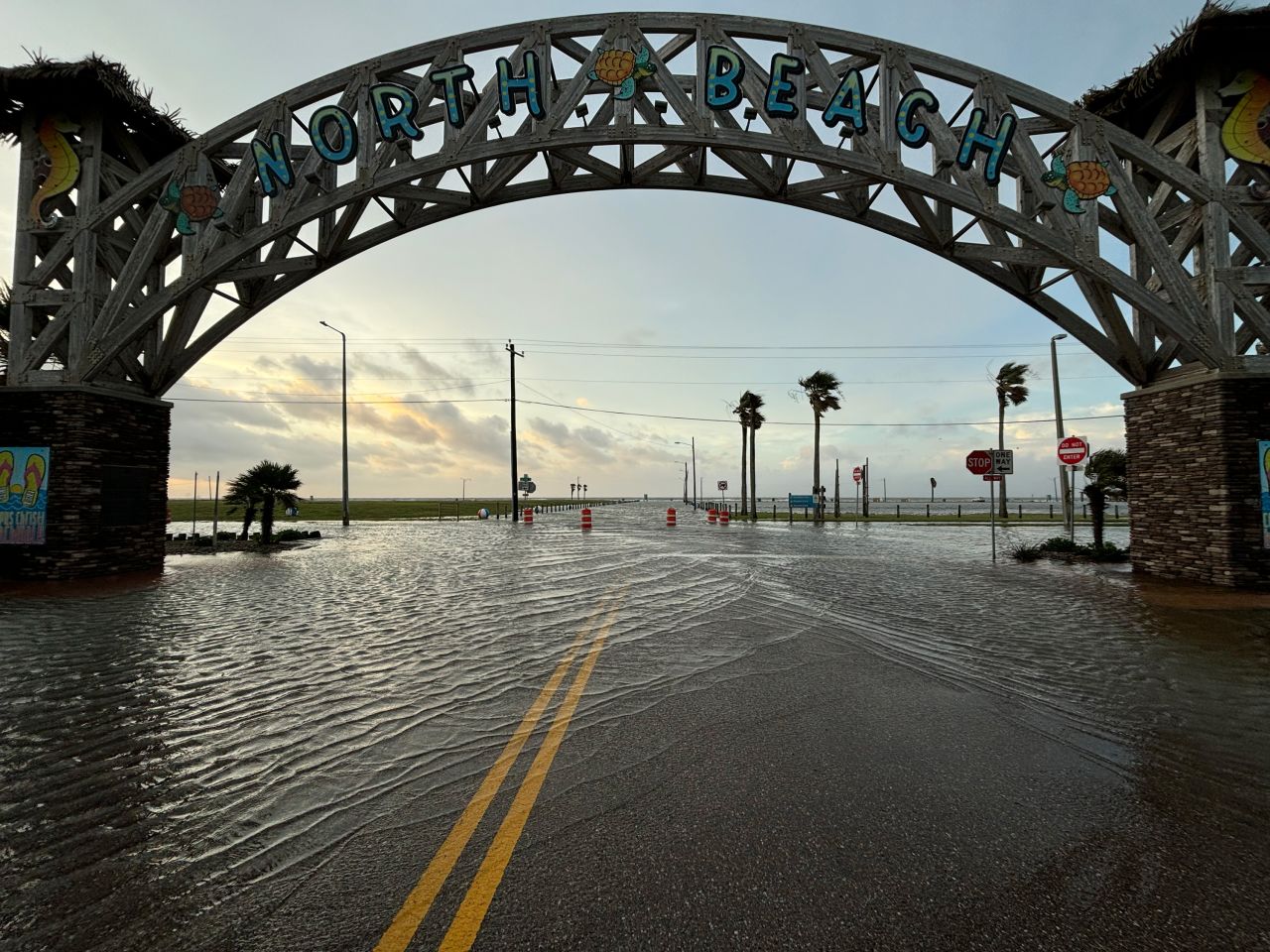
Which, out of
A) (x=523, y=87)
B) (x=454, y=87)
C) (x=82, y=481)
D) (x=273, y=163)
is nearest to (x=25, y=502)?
(x=82, y=481)

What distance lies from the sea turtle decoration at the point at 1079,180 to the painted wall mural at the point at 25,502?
24.4 m

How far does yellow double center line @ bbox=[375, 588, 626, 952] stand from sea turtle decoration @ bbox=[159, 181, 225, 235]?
16113 mm

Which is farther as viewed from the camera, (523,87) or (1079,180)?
(523,87)

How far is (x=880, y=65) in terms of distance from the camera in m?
14.5

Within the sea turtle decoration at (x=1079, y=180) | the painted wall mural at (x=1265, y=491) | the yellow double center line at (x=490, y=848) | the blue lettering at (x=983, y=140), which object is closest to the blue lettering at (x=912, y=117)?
the blue lettering at (x=983, y=140)

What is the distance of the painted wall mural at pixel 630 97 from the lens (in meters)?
14.1

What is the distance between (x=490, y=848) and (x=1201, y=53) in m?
20.2

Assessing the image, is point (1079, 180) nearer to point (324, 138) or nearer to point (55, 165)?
point (324, 138)

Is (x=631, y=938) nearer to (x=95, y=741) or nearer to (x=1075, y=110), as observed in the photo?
(x=95, y=741)

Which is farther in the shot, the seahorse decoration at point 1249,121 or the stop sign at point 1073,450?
the stop sign at point 1073,450

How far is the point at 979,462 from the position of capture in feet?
63.2

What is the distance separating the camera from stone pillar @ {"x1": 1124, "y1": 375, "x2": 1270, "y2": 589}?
39.9 feet

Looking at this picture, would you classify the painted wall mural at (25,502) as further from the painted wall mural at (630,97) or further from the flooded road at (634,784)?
the painted wall mural at (630,97)

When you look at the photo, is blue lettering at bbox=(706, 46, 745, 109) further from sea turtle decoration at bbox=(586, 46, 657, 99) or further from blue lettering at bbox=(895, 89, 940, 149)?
blue lettering at bbox=(895, 89, 940, 149)
